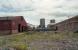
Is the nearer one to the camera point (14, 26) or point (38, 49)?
point (38, 49)

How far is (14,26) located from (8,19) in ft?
6.89

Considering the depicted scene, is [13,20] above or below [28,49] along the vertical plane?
above

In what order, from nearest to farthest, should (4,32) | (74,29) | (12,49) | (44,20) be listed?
(12,49) → (4,32) → (74,29) → (44,20)

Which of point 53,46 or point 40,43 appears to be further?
point 40,43

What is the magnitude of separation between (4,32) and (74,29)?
14750mm

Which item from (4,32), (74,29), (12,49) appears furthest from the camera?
(74,29)

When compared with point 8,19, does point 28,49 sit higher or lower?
lower

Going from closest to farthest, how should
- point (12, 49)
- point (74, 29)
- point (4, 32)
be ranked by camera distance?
point (12, 49) → point (4, 32) → point (74, 29)

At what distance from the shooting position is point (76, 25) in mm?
44969

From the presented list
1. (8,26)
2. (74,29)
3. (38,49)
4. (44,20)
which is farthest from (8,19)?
(44,20)

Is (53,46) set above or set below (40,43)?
below

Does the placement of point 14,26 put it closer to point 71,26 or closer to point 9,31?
point 9,31

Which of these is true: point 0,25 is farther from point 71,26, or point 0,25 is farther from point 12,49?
point 12,49

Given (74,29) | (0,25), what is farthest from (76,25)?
(0,25)
